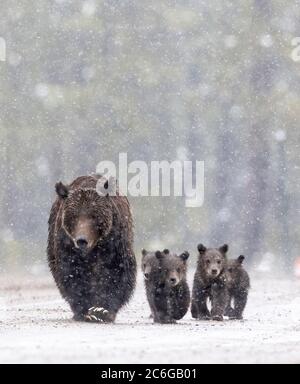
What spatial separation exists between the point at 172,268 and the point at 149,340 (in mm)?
3118

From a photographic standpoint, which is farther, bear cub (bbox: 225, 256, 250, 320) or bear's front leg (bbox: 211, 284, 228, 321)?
bear cub (bbox: 225, 256, 250, 320)

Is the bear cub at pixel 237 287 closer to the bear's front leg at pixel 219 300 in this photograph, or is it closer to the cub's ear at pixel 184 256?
the bear's front leg at pixel 219 300

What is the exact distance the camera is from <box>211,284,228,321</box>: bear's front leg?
46.4 feet

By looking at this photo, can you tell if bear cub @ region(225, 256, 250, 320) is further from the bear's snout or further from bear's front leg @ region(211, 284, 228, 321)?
the bear's snout

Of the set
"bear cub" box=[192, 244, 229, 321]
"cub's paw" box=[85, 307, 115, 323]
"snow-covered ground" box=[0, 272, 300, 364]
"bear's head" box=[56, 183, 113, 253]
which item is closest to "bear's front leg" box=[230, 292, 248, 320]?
"snow-covered ground" box=[0, 272, 300, 364]

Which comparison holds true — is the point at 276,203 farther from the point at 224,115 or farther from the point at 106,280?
the point at 106,280

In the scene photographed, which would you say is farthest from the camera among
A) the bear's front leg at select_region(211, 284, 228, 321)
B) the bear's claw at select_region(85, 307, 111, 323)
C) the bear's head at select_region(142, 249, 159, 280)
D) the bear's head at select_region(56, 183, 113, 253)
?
the bear's front leg at select_region(211, 284, 228, 321)

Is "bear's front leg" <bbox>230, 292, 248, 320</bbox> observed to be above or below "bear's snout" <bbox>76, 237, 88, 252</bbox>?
below

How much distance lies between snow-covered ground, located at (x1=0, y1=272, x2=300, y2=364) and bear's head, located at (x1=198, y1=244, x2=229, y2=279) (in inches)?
25.4

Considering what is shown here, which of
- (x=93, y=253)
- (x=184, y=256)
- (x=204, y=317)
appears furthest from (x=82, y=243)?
(x=204, y=317)

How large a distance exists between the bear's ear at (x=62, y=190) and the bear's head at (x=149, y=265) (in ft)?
5.37

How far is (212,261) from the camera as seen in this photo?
14445mm

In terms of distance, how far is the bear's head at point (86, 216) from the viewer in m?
12.6

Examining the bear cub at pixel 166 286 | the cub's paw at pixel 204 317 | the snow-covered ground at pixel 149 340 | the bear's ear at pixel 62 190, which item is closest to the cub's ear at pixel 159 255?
the bear cub at pixel 166 286
